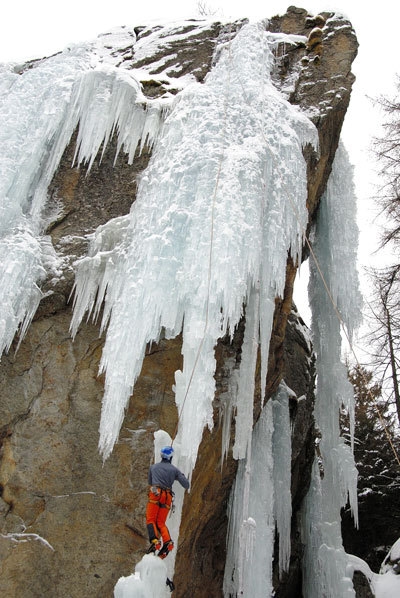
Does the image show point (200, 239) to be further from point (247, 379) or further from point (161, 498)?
point (161, 498)

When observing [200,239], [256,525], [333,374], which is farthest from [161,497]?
[333,374]

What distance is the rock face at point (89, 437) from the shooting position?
15.9 feet

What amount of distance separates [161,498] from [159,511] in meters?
0.12

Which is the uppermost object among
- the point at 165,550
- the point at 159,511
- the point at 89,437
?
the point at 89,437

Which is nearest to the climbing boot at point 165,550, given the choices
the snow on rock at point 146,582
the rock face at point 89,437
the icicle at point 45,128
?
the snow on rock at point 146,582

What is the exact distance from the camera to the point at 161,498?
4020 millimetres

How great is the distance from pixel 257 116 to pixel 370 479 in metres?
7.87

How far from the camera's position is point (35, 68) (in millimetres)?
7242

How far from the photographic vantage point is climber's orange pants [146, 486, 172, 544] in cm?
400

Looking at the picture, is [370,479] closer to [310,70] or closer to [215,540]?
[215,540]

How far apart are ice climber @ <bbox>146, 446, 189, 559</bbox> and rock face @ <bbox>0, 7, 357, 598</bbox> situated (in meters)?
0.98

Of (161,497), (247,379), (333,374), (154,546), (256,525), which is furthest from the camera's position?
(333,374)

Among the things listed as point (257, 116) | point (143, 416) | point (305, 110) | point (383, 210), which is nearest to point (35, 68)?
point (257, 116)

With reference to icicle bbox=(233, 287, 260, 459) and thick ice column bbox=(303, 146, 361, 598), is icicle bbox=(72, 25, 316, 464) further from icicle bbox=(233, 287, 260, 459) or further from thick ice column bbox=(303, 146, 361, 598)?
thick ice column bbox=(303, 146, 361, 598)
